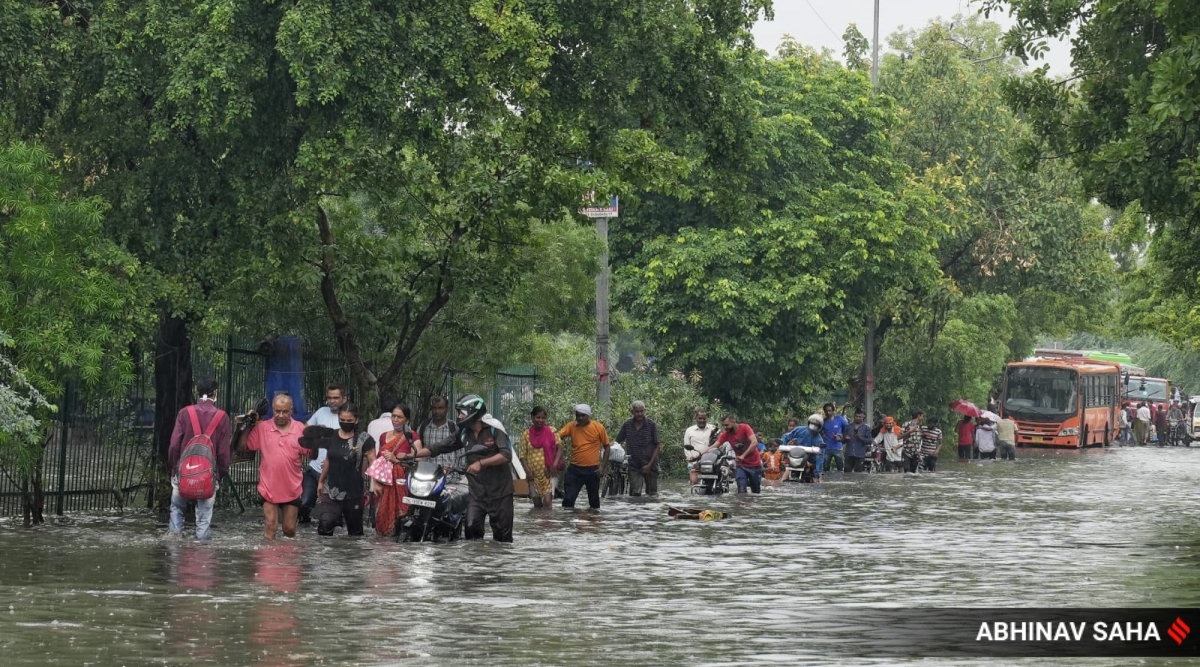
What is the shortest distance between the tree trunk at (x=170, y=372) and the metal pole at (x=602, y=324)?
8610mm

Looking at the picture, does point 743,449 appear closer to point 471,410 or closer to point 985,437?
point 471,410

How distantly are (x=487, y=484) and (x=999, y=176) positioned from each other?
123ft

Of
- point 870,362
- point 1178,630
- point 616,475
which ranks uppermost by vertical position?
point 870,362

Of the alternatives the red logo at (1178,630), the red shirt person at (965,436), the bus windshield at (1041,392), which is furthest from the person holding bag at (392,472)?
the bus windshield at (1041,392)

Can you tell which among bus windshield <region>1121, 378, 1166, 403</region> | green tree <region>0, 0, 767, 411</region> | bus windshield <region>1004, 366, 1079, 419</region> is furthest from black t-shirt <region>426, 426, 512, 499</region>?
Result: bus windshield <region>1121, 378, 1166, 403</region>

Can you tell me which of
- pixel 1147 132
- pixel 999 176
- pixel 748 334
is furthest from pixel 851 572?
pixel 999 176

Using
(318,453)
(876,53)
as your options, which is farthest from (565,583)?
(876,53)

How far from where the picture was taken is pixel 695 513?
23.7 meters

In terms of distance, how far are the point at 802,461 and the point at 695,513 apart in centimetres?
1140

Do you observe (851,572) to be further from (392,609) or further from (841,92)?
(841,92)

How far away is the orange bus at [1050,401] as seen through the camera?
196 feet

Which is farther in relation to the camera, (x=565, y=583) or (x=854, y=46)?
(x=854, y=46)

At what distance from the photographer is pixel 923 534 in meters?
21.0

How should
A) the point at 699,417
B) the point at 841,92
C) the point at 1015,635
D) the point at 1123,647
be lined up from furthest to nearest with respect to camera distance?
the point at 841,92
the point at 699,417
the point at 1015,635
the point at 1123,647
